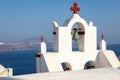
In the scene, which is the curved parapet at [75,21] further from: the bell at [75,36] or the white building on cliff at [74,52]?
the bell at [75,36]

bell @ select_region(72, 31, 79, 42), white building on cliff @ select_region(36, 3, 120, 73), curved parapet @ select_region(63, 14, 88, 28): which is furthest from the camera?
bell @ select_region(72, 31, 79, 42)

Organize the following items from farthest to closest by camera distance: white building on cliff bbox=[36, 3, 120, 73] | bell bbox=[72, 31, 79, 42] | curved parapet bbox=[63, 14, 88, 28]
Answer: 1. bell bbox=[72, 31, 79, 42]
2. curved parapet bbox=[63, 14, 88, 28]
3. white building on cliff bbox=[36, 3, 120, 73]

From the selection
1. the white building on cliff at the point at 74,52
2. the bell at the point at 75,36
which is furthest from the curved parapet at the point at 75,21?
the bell at the point at 75,36

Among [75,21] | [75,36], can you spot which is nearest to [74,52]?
[75,36]

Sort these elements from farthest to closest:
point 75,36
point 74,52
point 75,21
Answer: point 75,36, point 74,52, point 75,21

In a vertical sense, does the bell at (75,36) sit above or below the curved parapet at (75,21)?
below

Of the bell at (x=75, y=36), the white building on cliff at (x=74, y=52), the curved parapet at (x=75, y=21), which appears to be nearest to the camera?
the white building on cliff at (x=74, y=52)

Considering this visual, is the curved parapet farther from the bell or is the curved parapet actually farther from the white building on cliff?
the bell

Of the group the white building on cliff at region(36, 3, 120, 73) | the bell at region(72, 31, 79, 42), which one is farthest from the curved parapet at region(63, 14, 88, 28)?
the bell at region(72, 31, 79, 42)

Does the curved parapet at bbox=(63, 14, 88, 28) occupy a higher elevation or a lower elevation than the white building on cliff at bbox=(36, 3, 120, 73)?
higher

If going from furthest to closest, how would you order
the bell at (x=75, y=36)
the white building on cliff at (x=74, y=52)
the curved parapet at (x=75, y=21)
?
the bell at (x=75, y=36) → the curved parapet at (x=75, y=21) → the white building on cliff at (x=74, y=52)

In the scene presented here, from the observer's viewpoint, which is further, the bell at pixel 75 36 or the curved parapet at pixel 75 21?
the bell at pixel 75 36

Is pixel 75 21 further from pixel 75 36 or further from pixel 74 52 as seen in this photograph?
pixel 74 52

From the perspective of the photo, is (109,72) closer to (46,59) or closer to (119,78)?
(119,78)
